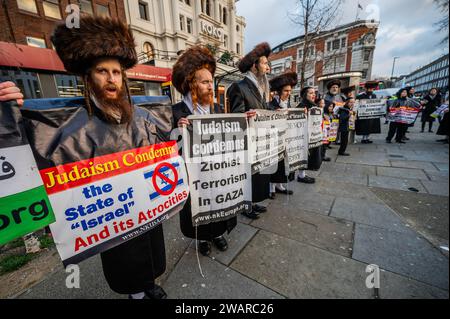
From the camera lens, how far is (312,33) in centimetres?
884

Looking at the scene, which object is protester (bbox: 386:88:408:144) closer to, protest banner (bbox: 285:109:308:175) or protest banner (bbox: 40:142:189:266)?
protest banner (bbox: 285:109:308:175)

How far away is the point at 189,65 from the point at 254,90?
1.12 meters

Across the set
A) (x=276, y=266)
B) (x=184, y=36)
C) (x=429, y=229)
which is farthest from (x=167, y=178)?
(x=184, y=36)

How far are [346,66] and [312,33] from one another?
34989 mm

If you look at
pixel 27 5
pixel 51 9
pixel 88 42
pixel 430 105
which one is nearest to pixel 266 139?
pixel 88 42

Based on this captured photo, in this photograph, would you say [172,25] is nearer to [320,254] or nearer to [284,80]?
[284,80]

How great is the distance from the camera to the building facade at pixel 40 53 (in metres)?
9.14

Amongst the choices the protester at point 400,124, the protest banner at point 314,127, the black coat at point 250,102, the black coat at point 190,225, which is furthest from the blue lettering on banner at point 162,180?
the protester at point 400,124

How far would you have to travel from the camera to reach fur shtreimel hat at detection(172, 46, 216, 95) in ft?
6.93

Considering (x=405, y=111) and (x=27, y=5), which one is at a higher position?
(x=27, y=5)

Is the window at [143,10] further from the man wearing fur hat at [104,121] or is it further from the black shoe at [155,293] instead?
the black shoe at [155,293]

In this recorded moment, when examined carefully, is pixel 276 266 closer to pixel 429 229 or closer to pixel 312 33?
pixel 429 229

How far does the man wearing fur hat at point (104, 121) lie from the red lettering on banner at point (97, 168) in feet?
0.14

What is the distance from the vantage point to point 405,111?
7148 mm
